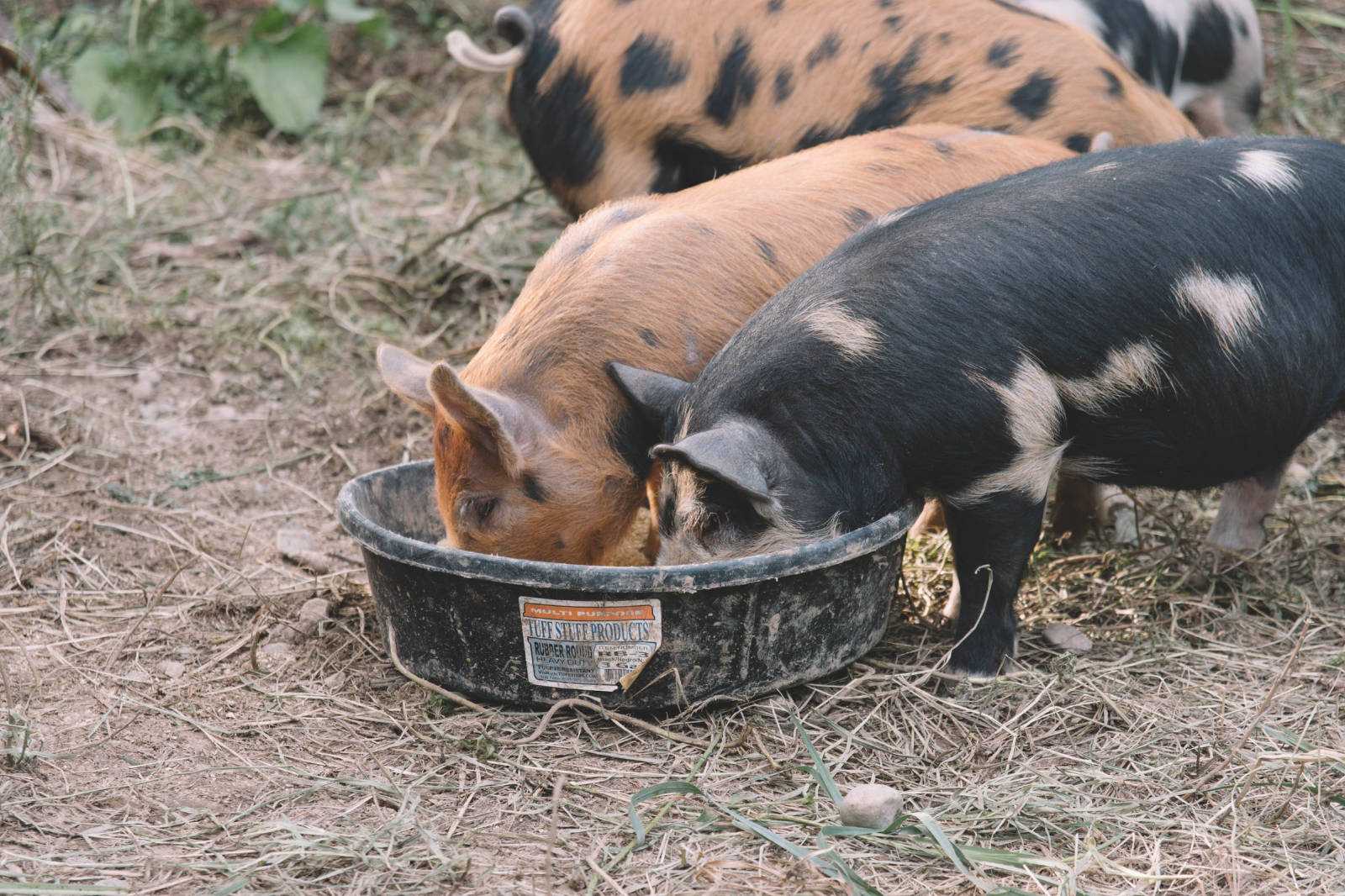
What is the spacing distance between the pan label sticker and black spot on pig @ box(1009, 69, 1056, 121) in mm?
2489

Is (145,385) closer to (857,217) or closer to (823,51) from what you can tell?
(823,51)

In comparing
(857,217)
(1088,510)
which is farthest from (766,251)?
(1088,510)

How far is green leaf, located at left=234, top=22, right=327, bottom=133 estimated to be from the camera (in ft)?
26.8

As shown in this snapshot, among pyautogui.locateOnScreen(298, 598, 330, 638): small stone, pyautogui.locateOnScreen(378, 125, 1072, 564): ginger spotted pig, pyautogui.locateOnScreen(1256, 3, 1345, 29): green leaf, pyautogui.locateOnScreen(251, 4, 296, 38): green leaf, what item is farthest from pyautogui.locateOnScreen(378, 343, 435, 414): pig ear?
pyautogui.locateOnScreen(1256, 3, 1345, 29): green leaf

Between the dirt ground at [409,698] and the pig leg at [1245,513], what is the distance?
11cm

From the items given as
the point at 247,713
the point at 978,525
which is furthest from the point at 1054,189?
the point at 247,713

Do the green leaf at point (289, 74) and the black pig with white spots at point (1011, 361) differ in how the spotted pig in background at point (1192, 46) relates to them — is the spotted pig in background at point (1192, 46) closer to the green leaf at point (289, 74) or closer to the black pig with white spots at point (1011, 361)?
the black pig with white spots at point (1011, 361)

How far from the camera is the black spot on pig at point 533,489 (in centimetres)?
382

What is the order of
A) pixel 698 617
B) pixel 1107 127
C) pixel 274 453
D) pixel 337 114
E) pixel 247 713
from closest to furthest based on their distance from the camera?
pixel 698 617
pixel 247 713
pixel 1107 127
pixel 274 453
pixel 337 114

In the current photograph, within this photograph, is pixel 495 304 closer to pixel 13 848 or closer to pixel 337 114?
pixel 337 114

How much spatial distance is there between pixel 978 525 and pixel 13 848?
91.7 inches

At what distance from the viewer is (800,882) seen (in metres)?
2.93

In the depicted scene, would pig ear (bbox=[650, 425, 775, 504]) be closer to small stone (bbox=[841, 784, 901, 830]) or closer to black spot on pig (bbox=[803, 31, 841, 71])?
small stone (bbox=[841, 784, 901, 830])

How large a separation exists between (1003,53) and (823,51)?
62cm
